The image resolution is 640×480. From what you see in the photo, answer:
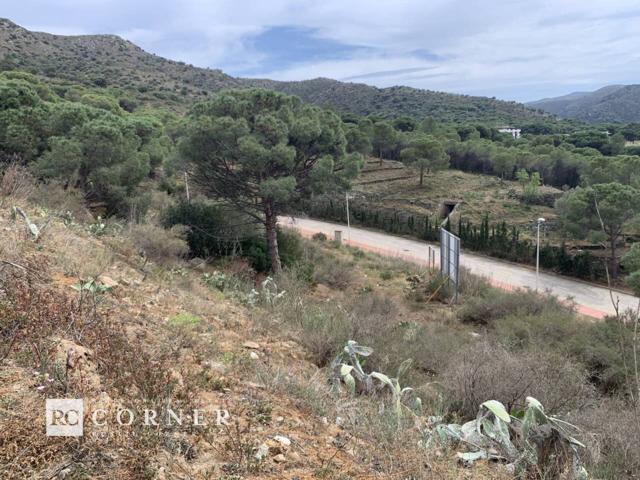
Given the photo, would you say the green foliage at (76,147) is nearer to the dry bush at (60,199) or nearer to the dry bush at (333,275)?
the dry bush at (60,199)

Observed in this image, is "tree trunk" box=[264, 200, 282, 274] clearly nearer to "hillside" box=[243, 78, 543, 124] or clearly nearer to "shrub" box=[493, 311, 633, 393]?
"shrub" box=[493, 311, 633, 393]

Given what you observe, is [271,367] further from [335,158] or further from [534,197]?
[534,197]

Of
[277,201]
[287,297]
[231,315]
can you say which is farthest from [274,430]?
[277,201]

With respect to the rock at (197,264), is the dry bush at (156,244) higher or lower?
higher

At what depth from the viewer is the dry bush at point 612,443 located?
128 inches

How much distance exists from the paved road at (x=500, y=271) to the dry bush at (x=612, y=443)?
11.8m

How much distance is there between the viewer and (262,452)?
258cm

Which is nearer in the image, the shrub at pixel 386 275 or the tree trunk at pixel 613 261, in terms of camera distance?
the shrub at pixel 386 275
